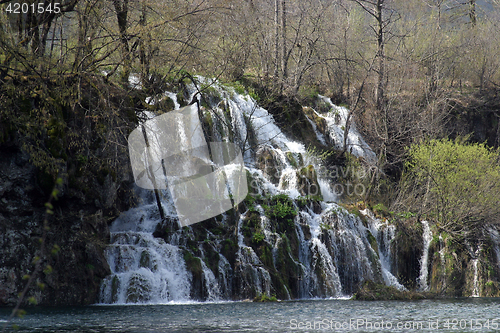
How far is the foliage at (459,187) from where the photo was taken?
1709cm

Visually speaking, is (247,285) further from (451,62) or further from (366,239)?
(451,62)

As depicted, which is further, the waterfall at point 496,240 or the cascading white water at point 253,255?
the waterfall at point 496,240

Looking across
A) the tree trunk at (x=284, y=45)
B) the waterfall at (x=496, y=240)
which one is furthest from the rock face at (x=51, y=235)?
the waterfall at (x=496, y=240)

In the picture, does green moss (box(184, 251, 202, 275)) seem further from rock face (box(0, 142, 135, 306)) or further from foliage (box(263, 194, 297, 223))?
foliage (box(263, 194, 297, 223))

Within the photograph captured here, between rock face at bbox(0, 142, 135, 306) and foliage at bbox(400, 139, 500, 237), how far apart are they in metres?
12.0

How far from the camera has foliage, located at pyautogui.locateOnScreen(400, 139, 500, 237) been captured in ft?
56.1

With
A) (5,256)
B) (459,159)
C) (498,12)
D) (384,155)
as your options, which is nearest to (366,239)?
(459,159)

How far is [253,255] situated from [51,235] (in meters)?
5.84

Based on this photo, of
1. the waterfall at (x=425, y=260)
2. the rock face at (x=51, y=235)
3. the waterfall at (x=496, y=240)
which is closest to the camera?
the rock face at (x=51, y=235)

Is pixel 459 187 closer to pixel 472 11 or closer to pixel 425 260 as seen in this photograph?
pixel 425 260

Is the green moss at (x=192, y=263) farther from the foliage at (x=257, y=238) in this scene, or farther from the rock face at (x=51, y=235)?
the rock face at (x=51, y=235)

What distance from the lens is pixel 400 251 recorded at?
17250mm

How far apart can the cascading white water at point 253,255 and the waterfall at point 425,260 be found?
127 centimetres

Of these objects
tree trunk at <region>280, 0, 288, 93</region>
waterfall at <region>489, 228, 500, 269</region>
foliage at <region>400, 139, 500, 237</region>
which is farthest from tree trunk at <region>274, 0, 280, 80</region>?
waterfall at <region>489, 228, 500, 269</region>
